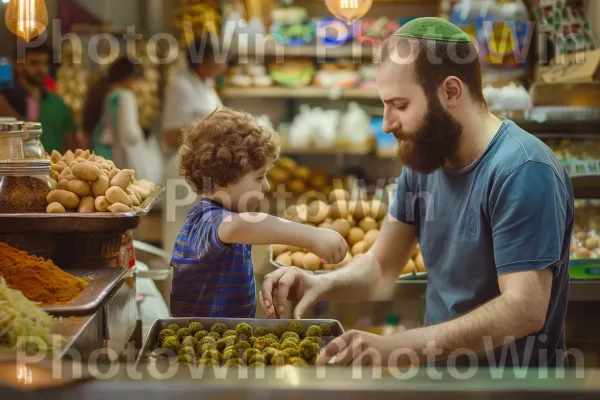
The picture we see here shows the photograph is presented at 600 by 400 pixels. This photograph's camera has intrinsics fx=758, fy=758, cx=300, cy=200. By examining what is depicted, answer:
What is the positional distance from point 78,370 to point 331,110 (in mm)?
5291

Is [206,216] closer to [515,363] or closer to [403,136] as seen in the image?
[403,136]

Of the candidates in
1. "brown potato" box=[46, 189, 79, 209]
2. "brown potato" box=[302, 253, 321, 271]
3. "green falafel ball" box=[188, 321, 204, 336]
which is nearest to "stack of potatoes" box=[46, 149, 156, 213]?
"brown potato" box=[46, 189, 79, 209]

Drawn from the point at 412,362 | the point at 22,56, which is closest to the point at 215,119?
the point at 412,362

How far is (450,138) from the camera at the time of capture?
6.29ft

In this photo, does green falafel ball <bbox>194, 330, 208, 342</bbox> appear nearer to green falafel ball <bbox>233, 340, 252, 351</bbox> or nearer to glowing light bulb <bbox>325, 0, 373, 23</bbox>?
green falafel ball <bbox>233, 340, 252, 351</bbox>

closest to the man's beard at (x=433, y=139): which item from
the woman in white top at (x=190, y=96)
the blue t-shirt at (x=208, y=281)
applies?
the blue t-shirt at (x=208, y=281)

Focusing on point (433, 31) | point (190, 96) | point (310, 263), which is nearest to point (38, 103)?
point (190, 96)

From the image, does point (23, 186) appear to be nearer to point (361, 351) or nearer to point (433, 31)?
→ point (361, 351)

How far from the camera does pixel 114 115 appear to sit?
5574mm

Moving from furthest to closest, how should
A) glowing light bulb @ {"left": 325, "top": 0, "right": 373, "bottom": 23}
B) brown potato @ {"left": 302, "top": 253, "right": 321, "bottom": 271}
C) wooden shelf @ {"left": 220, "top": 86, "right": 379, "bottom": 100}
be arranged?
wooden shelf @ {"left": 220, "top": 86, "right": 379, "bottom": 100}
brown potato @ {"left": 302, "top": 253, "right": 321, "bottom": 271}
glowing light bulb @ {"left": 325, "top": 0, "right": 373, "bottom": 23}

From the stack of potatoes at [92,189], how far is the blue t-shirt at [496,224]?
2.52 feet

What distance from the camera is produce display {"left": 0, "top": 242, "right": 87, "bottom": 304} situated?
1.49 metres

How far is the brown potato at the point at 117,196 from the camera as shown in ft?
6.22

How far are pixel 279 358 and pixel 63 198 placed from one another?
0.76 metres
